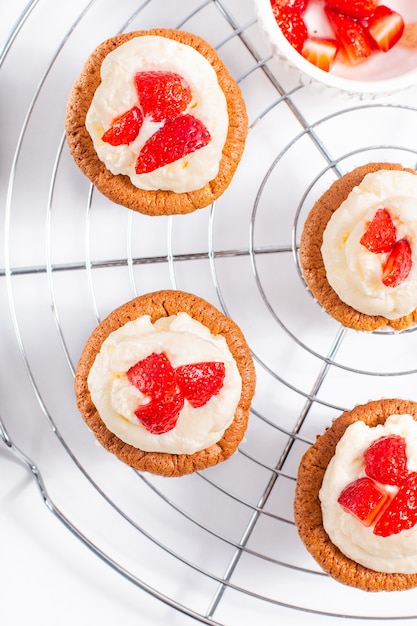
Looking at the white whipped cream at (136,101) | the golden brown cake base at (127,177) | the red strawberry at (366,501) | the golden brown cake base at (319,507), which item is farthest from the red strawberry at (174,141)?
the red strawberry at (366,501)

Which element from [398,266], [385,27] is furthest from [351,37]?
[398,266]

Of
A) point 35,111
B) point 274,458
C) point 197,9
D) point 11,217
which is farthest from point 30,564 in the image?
point 197,9

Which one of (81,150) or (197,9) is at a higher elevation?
(197,9)

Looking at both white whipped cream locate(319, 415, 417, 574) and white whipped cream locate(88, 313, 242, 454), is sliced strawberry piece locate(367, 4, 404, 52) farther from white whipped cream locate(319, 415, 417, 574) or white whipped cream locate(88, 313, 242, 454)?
white whipped cream locate(319, 415, 417, 574)

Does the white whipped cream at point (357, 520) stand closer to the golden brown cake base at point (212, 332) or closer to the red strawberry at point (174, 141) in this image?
the golden brown cake base at point (212, 332)

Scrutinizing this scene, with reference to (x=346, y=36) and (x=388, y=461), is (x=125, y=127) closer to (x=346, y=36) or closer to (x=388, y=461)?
(x=346, y=36)

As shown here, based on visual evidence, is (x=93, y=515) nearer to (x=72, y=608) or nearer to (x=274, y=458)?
(x=72, y=608)
